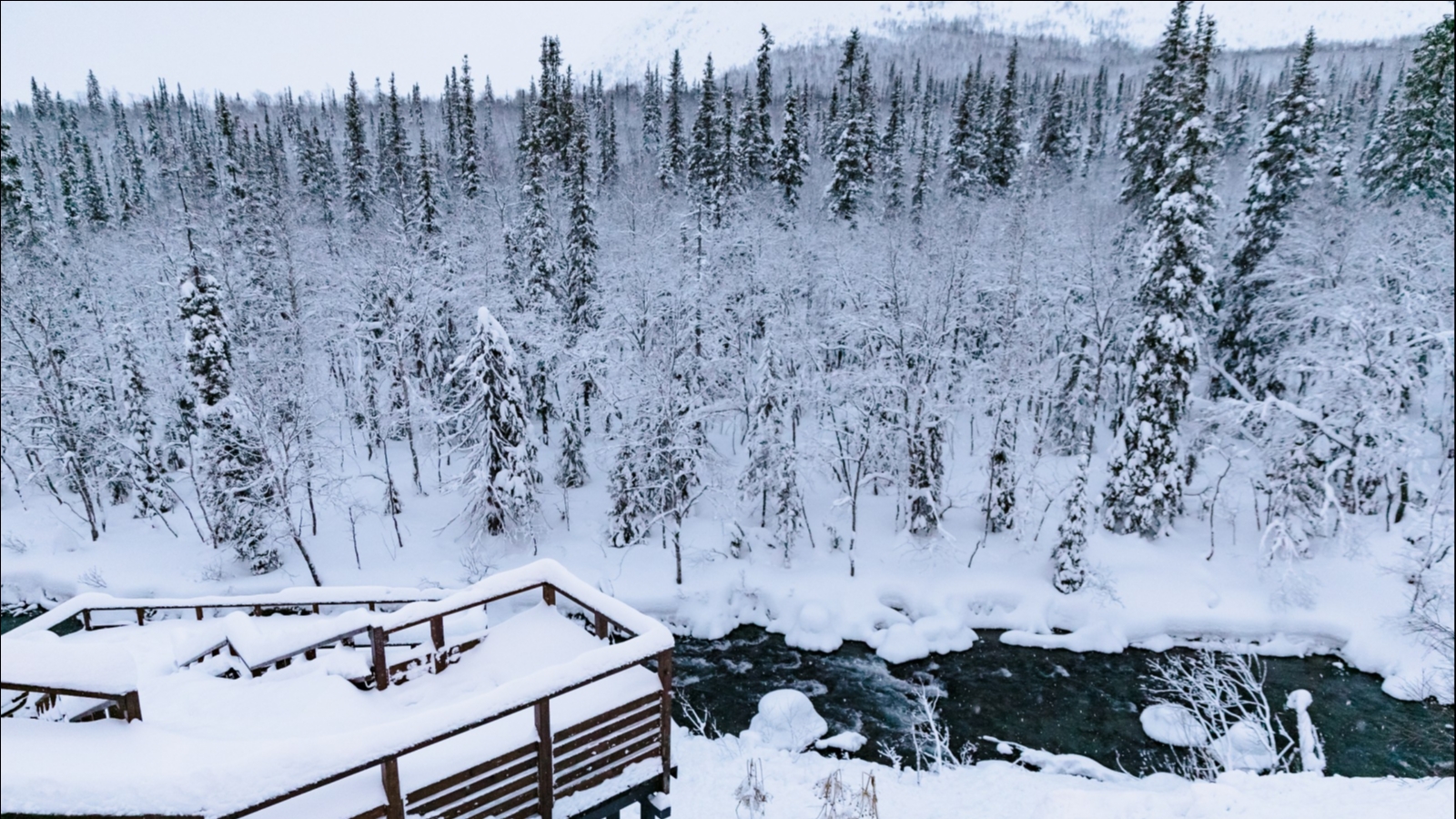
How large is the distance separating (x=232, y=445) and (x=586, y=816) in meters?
24.4

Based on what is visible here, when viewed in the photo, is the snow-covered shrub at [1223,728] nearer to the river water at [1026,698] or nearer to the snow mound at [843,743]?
the river water at [1026,698]

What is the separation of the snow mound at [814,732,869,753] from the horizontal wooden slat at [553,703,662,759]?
480 inches

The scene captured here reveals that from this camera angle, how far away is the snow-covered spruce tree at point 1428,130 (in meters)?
30.5

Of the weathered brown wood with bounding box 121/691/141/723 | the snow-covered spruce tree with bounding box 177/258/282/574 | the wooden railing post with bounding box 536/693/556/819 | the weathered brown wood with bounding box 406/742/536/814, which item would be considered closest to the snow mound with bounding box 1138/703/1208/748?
the wooden railing post with bounding box 536/693/556/819

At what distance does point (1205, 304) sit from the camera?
26609mm

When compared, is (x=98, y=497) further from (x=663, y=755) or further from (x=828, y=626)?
(x=663, y=755)

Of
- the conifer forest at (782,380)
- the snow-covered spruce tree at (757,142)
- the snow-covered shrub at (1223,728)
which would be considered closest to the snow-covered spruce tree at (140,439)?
the conifer forest at (782,380)

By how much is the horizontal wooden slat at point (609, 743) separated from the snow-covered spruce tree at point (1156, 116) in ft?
111

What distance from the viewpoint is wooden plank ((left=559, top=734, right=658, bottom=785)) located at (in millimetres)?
7632

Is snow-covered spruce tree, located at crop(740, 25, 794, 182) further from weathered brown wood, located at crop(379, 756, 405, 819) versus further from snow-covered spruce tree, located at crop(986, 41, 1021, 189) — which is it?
weathered brown wood, located at crop(379, 756, 405, 819)

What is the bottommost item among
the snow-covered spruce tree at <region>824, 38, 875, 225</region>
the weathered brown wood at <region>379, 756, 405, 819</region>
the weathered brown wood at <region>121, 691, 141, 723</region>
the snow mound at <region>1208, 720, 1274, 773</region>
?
the snow mound at <region>1208, 720, 1274, 773</region>

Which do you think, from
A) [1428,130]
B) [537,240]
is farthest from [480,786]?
[1428,130]

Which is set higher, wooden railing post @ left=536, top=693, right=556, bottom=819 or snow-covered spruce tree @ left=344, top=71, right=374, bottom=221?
snow-covered spruce tree @ left=344, top=71, right=374, bottom=221

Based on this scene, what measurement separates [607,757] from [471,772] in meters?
1.61
